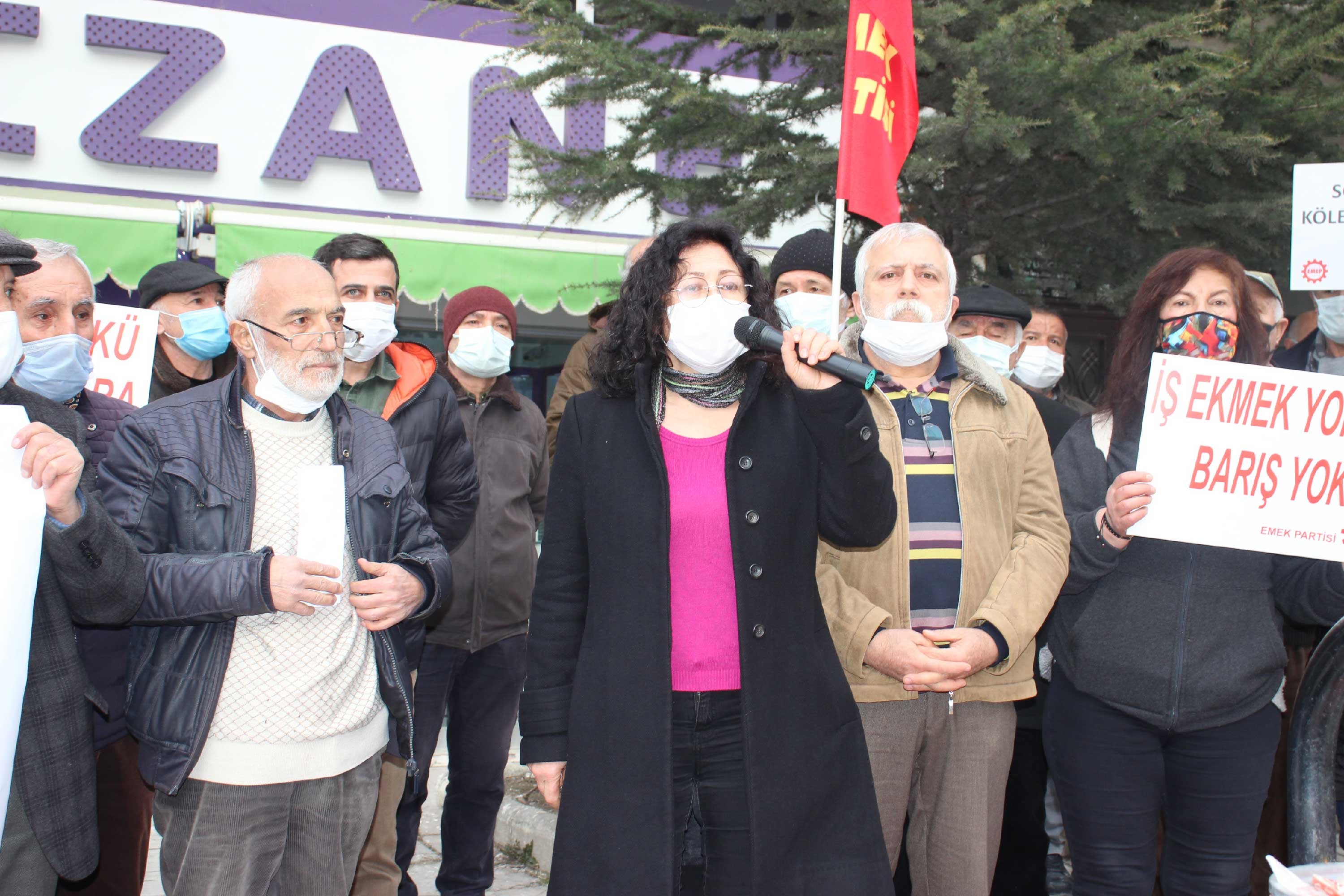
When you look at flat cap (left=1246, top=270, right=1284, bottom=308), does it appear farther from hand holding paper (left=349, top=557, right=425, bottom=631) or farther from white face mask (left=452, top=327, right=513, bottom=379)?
hand holding paper (left=349, top=557, right=425, bottom=631)

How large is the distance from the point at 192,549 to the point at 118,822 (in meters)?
1.13

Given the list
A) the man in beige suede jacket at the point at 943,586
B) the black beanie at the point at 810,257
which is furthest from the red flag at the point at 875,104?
the man in beige suede jacket at the point at 943,586

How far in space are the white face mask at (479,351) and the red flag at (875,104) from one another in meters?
1.72

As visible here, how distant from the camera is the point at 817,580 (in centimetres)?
312

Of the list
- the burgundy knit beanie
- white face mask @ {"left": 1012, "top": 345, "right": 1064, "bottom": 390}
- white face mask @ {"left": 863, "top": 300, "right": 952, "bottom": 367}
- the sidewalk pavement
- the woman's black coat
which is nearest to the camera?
the woman's black coat

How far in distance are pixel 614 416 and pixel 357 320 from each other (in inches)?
62.7

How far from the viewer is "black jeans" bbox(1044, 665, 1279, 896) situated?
9.90ft

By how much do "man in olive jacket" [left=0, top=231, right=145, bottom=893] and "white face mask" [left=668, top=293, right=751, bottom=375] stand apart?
1.40 metres

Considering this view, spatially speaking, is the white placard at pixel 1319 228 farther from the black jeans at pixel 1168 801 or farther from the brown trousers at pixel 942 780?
the brown trousers at pixel 942 780

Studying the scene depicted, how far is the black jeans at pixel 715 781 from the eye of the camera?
2572 mm

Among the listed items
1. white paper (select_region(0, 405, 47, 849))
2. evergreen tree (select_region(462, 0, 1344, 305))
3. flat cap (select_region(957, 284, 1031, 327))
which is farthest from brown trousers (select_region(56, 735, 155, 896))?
evergreen tree (select_region(462, 0, 1344, 305))

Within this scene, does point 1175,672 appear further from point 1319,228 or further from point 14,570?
point 14,570

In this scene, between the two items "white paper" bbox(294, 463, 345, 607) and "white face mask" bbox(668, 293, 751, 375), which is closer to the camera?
"white paper" bbox(294, 463, 345, 607)

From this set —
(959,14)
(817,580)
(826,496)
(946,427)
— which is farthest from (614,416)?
(959,14)
